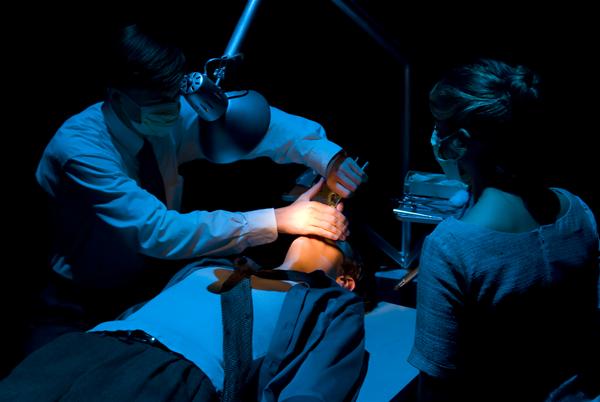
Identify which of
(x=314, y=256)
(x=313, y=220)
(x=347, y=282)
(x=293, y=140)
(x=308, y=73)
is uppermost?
(x=308, y=73)

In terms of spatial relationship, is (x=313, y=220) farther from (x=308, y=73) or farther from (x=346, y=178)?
(x=308, y=73)

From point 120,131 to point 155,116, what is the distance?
19 cm

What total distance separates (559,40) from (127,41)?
1542 millimetres

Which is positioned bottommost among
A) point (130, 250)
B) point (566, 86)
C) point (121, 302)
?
point (121, 302)

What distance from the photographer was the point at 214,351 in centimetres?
135

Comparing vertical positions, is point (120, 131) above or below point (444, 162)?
below

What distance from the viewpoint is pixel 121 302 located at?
1.82 metres

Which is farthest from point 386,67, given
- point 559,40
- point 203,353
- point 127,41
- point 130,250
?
point 203,353

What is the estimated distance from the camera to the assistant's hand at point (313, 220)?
1704 millimetres

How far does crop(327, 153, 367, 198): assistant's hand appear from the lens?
182 cm

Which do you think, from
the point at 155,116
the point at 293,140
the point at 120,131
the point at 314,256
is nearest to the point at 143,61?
the point at 155,116

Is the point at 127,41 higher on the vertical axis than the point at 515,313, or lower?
higher

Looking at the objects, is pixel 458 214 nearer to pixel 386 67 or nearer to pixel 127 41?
pixel 386 67

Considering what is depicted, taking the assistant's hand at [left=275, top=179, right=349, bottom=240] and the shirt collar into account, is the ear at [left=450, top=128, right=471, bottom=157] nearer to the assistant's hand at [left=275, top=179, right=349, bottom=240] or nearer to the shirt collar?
the assistant's hand at [left=275, top=179, right=349, bottom=240]
